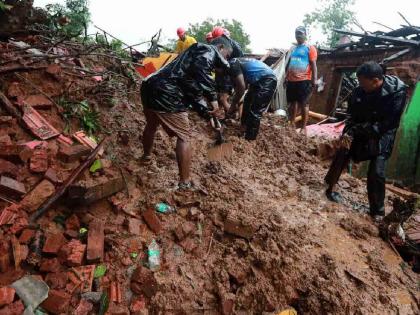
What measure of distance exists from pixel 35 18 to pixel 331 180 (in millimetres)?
5057

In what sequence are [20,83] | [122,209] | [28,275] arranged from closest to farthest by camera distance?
[28,275] → [122,209] → [20,83]

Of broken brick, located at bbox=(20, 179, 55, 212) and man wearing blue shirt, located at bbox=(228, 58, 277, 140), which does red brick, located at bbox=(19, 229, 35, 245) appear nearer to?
broken brick, located at bbox=(20, 179, 55, 212)

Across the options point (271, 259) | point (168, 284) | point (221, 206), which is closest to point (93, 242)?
point (168, 284)

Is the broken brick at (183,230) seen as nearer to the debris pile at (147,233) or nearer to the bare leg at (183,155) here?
the debris pile at (147,233)

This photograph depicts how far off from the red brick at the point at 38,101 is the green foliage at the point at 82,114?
17 centimetres

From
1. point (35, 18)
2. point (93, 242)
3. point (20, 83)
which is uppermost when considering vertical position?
point (35, 18)

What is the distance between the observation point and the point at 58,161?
294cm

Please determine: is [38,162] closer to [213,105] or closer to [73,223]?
[73,223]

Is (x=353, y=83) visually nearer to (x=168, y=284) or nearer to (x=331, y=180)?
(x=331, y=180)

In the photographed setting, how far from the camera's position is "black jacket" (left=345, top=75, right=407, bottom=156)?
3183 millimetres

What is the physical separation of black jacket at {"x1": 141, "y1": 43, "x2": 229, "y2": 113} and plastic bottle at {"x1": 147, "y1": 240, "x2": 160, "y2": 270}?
131 cm

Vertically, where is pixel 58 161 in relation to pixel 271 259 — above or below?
above

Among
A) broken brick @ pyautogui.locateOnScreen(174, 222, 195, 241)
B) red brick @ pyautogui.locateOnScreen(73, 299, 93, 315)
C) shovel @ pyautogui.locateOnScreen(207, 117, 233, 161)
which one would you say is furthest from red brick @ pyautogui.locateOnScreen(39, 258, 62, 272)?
shovel @ pyautogui.locateOnScreen(207, 117, 233, 161)

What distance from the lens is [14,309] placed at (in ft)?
6.45
